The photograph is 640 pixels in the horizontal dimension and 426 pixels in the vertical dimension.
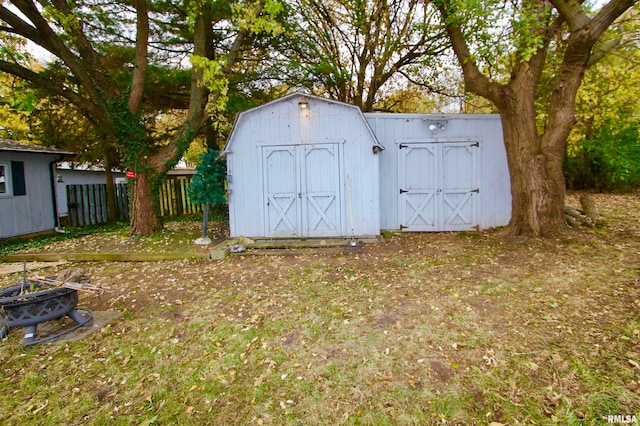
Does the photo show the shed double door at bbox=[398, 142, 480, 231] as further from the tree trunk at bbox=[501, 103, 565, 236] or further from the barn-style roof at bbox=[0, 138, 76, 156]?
the barn-style roof at bbox=[0, 138, 76, 156]

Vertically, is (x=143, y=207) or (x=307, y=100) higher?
(x=307, y=100)

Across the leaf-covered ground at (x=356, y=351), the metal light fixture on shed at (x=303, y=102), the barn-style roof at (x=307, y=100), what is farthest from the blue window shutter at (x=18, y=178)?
the metal light fixture on shed at (x=303, y=102)

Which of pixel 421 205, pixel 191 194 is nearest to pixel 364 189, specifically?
pixel 421 205

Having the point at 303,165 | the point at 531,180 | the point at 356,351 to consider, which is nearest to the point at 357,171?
the point at 303,165

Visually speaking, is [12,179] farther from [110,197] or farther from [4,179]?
[110,197]

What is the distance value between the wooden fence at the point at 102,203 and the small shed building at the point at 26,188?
1315mm

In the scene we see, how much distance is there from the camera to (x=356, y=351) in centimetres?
320

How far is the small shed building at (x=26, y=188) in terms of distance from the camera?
885 centimetres

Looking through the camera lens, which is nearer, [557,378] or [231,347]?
[557,378]

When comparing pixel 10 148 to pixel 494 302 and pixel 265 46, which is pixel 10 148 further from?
pixel 494 302

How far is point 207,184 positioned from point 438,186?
5320 millimetres

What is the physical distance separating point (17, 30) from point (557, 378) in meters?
10.3

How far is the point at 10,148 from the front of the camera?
8609mm

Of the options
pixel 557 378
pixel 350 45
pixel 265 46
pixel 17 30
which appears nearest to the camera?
pixel 557 378
